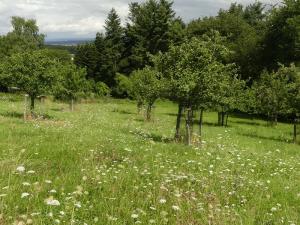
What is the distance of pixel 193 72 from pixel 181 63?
75cm

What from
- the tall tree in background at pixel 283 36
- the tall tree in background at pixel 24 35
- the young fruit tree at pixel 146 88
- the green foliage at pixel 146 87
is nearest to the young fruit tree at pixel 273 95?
the young fruit tree at pixel 146 88

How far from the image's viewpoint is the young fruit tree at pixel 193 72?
2009 cm

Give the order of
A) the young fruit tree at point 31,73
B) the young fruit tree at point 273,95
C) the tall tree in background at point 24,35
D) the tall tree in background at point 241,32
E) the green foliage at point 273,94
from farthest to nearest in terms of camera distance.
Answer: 1. the tall tree in background at point 24,35
2. the tall tree in background at point 241,32
3. the young fruit tree at point 273,95
4. the green foliage at point 273,94
5. the young fruit tree at point 31,73

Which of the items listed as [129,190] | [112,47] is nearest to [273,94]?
[129,190]

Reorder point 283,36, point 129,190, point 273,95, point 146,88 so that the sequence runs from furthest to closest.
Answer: point 283,36 < point 273,95 < point 146,88 < point 129,190

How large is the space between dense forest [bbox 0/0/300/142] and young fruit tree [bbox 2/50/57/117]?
8 centimetres

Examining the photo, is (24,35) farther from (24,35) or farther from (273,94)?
(273,94)

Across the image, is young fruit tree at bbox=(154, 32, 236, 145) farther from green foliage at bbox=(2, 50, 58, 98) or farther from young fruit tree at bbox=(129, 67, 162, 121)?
green foliage at bbox=(2, 50, 58, 98)

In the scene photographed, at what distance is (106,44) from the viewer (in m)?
87.1

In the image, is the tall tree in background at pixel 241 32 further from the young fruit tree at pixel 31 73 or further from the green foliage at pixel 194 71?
the green foliage at pixel 194 71

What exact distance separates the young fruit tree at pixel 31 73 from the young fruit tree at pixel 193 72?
15921 millimetres

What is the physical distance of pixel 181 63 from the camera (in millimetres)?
20656

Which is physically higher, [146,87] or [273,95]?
[146,87]

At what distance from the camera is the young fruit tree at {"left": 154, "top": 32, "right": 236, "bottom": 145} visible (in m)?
20.1
